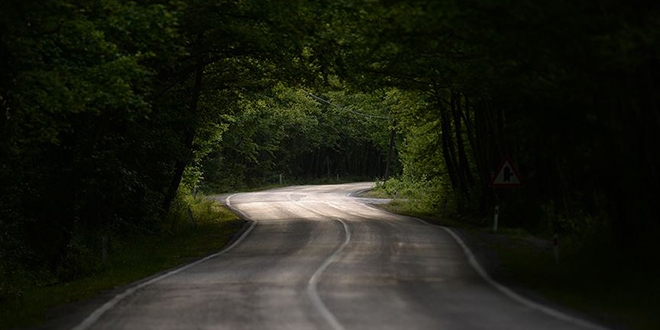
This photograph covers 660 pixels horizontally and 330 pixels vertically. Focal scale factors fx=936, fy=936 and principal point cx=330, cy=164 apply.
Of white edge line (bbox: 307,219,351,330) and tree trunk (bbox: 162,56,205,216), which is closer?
white edge line (bbox: 307,219,351,330)

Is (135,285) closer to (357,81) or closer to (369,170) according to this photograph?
(357,81)

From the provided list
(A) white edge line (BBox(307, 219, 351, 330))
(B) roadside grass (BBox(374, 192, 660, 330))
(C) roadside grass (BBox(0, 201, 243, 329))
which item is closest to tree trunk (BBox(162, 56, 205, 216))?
(C) roadside grass (BBox(0, 201, 243, 329))

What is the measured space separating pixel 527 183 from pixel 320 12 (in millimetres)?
11285

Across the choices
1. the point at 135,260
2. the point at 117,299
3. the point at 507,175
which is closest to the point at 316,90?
the point at 507,175

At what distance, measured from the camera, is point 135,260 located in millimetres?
25219

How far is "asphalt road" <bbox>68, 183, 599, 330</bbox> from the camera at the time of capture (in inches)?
512

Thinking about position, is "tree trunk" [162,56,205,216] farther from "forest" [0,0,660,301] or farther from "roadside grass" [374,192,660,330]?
"roadside grass" [374,192,660,330]

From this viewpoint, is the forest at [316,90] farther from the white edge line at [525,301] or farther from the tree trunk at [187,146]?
the white edge line at [525,301]

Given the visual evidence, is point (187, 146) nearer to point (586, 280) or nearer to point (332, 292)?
point (332, 292)

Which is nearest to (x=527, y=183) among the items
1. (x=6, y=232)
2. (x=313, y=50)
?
(x=313, y=50)

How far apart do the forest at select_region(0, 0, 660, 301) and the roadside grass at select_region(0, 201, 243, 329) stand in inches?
30.3

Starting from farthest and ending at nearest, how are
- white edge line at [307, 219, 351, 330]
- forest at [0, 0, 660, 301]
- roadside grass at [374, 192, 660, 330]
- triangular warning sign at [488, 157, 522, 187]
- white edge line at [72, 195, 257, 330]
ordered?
1. triangular warning sign at [488, 157, 522, 187]
2. forest at [0, 0, 660, 301]
3. roadside grass at [374, 192, 660, 330]
4. white edge line at [72, 195, 257, 330]
5. white edge line at [307, 219, 351, 330]

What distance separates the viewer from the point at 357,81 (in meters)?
32.1

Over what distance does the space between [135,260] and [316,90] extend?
13.4m
